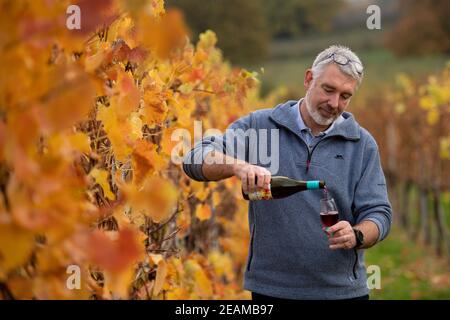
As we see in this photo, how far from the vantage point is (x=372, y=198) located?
2879mm

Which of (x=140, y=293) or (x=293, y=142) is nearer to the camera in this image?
(x=140, y=293)

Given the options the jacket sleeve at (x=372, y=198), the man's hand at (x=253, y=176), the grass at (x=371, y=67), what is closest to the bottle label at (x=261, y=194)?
the man's hand at (x=253, y=176)

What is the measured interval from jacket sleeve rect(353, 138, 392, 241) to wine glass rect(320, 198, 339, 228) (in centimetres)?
18

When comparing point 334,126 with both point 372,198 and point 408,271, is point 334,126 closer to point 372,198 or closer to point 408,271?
point 372,198

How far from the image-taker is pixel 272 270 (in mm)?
2832

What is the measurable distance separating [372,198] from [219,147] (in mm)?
639

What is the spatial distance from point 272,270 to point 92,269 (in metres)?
0.97

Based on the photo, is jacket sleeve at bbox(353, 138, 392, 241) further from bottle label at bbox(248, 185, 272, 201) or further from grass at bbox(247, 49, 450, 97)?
grass at bbox(247, 49, 450, 97)

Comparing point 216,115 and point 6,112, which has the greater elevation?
point 216,115

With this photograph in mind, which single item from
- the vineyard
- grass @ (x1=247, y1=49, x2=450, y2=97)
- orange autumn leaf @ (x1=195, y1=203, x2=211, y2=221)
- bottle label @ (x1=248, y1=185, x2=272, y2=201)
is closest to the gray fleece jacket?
bottle label @ (x1=248, y1=185, x2=272, y2=201)

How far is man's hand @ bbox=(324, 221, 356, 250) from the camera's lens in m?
2.66
